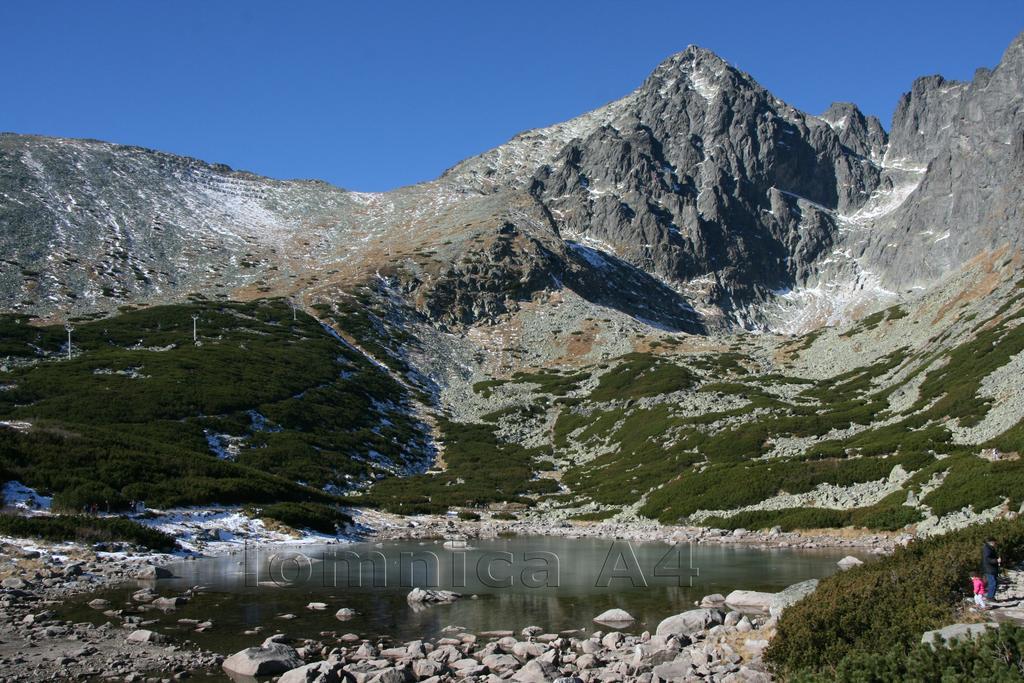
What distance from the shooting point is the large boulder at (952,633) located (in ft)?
38.2

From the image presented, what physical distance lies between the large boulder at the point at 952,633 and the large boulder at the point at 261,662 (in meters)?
12.9

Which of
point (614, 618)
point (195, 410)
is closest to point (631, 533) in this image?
point (614, 618)

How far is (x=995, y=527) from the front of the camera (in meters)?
21.5

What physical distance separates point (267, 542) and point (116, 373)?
57.4m

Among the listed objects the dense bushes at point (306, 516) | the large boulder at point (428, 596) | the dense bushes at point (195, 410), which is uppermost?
the dense bushes at point (195, 410)

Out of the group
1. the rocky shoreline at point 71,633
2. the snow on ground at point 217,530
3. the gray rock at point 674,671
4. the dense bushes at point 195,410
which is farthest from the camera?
the dense bushes at point 195,410

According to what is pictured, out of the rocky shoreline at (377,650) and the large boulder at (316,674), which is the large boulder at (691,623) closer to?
the rocky shoreline at (377,650)

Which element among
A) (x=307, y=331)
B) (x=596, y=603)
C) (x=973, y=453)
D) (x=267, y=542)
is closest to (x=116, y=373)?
(x=307, y=331)

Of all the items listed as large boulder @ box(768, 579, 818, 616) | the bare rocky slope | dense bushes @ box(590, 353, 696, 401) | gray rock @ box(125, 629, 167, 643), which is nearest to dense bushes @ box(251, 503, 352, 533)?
the bare rocky slope

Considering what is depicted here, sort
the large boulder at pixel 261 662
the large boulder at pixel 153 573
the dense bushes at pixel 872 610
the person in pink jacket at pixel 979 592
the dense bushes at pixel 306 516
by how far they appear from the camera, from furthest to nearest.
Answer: the dense bushes at pixel 306 516 → the large boulder at pixel 153 573 → the large boulder at pixel 261 662 → the person in pink jacket at pixel 979 592 → the dense bushes at pixel 872 610

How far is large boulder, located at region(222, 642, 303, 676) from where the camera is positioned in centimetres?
1639

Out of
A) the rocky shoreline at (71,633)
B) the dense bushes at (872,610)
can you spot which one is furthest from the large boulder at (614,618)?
the rocky shoreline at (71,633)

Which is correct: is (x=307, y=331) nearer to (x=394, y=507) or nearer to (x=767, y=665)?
(x=394, y=507)

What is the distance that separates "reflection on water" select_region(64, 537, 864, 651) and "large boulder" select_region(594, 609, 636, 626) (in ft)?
1.33
